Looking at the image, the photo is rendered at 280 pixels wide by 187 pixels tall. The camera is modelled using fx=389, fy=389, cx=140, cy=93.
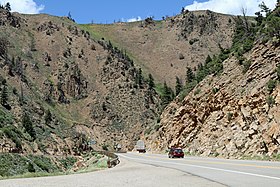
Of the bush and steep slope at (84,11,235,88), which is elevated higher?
steep slope at (84,11,235,88)

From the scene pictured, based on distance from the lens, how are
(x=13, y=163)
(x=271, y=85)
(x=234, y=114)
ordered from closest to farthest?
(x=271, y=85)
(x=234, y=114)
(x=13, y=163)

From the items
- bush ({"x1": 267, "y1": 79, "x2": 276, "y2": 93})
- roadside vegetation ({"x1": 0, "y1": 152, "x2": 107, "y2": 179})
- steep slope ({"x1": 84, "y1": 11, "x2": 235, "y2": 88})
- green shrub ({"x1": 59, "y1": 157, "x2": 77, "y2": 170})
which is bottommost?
green shrub ({"x1": 59, "y1": 157, "x2": 77, "y2": 170})

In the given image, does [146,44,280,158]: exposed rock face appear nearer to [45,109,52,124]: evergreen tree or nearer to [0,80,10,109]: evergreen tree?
[45,109,52,124]: evergreen tree

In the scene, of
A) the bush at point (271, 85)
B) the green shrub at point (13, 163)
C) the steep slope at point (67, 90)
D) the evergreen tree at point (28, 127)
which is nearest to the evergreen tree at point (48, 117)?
the steep slope at point (67, 90)

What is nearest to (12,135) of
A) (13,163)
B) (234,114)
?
(13,163)

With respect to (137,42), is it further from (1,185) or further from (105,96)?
(1,185)

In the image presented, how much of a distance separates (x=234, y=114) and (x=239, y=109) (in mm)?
911

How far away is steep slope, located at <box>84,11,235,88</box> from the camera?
122125 millimetres

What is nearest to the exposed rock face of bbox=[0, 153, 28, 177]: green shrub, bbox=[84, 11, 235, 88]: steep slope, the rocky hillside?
the rocky hillside

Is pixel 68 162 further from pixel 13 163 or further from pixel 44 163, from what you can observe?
pixel 13 163

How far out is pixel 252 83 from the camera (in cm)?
3753

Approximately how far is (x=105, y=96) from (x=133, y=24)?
206 ft

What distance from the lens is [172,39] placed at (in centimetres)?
13525

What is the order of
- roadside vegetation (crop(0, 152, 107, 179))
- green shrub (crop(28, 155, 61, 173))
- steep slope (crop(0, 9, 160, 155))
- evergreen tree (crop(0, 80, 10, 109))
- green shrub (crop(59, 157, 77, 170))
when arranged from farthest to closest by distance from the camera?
1. steep slope (crop(0, 9, 160, 155))
2. evergreen tree (crop(0, 80, 10, 109))
3. green shrub (crop(59, 157, 77, 170))
4. green shrub (crop(28, 155, 61, 173))
5. roadside vegetation (crop(0, 152, 107, 179))
